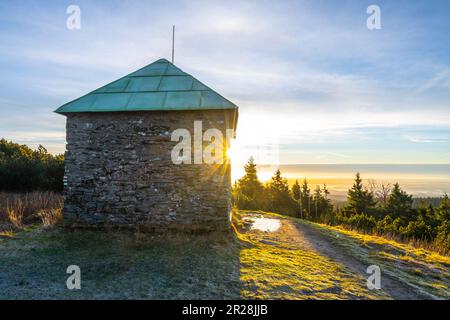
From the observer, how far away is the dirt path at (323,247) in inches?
215

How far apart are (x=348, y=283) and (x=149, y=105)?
23.7 feet

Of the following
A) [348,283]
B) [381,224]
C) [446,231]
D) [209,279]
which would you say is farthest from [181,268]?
[381,224]

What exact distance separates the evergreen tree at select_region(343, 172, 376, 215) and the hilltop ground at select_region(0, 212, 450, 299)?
25848 mm

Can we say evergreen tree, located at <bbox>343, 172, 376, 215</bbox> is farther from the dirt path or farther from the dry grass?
the dry grass

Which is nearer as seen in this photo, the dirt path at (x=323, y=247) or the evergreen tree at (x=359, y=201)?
the dirt path at (x=323, y=247)

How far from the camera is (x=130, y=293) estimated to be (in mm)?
4734

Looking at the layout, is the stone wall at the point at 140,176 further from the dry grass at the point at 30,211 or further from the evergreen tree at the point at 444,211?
the evergreen tree at the point at 444,211

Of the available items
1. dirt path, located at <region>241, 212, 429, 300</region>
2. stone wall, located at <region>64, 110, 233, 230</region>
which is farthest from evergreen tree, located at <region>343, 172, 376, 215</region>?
stone wall, located at <region>64, 110, 233, 230</region>

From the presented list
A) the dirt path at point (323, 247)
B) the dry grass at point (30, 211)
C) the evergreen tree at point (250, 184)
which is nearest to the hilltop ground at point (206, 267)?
the dirt path at point (323, 247)

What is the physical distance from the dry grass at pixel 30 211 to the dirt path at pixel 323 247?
6897 mm

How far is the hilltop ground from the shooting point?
491cm

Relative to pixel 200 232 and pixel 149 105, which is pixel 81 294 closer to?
pixel 200 232

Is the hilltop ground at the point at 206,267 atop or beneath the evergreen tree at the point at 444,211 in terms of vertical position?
atop
